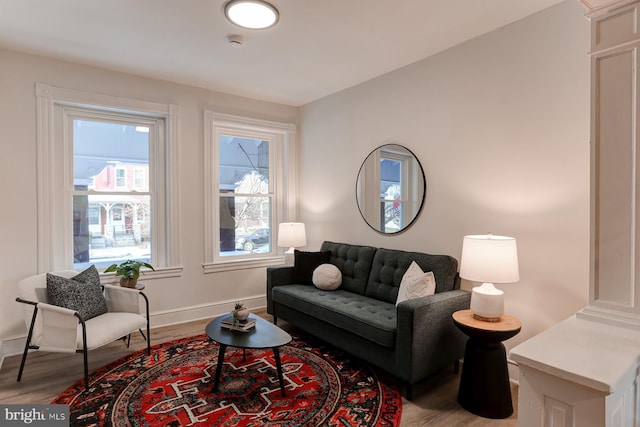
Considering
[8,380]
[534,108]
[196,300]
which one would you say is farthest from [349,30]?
[8,380]

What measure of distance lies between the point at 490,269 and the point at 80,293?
312 cm

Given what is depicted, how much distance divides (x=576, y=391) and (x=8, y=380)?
3.62 metres

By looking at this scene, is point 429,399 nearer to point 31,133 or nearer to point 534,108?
point 534,108

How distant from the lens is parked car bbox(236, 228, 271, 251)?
4590 millimetres

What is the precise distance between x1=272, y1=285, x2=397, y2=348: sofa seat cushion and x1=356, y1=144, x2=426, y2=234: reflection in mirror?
84 cm

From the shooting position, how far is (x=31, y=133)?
320 centimetres

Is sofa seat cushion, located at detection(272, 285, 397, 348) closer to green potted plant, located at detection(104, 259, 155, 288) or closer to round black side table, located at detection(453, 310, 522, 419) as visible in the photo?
round black side table, located at detection(453, 310, 522, 419)

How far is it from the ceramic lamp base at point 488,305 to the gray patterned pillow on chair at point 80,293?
296 centimetres

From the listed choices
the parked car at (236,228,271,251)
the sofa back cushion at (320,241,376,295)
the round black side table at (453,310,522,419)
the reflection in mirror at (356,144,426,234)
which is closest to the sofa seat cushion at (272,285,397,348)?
the sofa back cushion at (320,241,376,295)

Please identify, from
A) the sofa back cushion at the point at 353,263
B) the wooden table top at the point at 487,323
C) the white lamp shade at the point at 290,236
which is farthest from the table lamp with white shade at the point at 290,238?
the wooden table top at the point at 487,323

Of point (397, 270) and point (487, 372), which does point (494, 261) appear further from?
point (397, 270)

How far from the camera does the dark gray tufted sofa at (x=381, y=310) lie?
2.36 metres

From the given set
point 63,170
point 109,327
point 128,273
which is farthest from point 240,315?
point 63,170

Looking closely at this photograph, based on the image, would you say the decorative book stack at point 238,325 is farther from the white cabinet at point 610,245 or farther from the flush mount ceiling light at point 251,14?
the flush mount ceiling light at point 251,14
